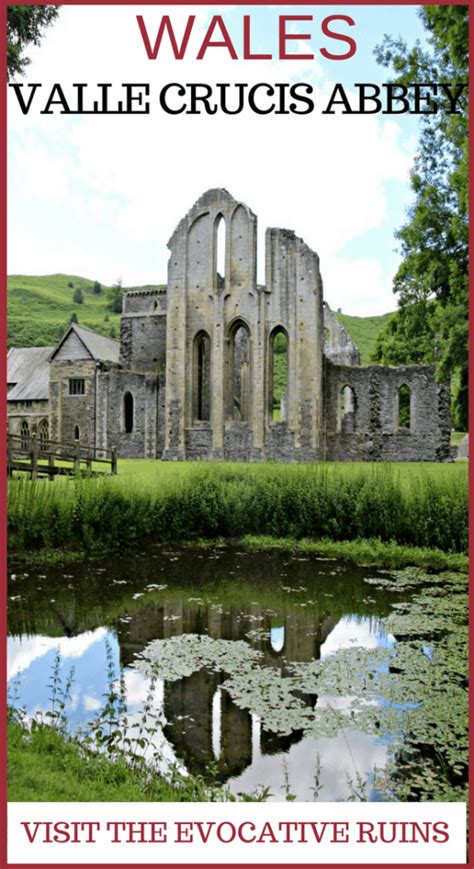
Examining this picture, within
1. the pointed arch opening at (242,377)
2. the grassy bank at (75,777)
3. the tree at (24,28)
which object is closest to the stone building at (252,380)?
the pointed arch opening at (242,377)

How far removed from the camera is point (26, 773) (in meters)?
4.21

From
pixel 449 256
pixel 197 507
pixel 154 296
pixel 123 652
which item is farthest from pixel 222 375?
pixel 123 652

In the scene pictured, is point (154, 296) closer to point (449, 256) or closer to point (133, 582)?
point (449, 256)

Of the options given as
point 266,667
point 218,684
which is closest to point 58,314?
point 266,667

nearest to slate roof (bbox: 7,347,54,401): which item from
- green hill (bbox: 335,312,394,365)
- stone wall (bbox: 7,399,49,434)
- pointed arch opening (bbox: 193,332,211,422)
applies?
stone wall (bbox: 7,399,49,434)

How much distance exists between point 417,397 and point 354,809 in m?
28.7

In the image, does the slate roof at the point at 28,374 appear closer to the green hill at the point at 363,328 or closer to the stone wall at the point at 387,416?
the stone wall at the point at 387,416

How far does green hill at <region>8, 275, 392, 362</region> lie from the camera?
2874 inches

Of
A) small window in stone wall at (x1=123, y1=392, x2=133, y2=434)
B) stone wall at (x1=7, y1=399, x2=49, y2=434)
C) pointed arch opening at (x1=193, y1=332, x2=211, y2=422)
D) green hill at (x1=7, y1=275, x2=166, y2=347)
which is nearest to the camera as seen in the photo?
pointed arch opening at (x1=193, y1=332, x2=211, y2=422)

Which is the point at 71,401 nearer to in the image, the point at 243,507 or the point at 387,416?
the point at 387,416

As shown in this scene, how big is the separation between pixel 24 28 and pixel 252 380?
2214cm

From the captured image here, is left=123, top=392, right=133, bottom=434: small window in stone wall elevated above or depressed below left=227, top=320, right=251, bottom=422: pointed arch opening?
below

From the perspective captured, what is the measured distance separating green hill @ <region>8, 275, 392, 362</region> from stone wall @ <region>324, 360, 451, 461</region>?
2541cm

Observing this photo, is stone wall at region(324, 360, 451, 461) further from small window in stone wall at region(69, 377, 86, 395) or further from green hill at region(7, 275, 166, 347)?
green hill at region(7, 275, 166, 347)
